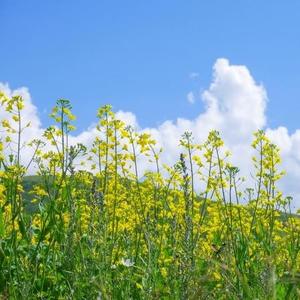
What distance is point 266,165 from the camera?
6238mm

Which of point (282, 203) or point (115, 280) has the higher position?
point (282, 203)

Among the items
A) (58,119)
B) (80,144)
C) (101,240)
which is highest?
(58,119)

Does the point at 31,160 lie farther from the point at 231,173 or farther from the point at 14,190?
the point at 231,173

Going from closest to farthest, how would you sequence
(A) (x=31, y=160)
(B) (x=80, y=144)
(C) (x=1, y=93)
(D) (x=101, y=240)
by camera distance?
(D) (x=101, y=240) < (B) (x=80, y=144) < (A) (x=31, y=160) < (C) (x=1, y=93)

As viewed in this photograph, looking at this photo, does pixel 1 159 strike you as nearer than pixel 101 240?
No

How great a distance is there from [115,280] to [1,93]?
2.20 metres

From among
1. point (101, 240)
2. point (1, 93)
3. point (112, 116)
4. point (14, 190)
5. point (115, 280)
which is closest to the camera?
point (101, 240)

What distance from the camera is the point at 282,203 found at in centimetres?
624

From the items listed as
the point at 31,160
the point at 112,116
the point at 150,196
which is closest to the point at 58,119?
the point at 31,160

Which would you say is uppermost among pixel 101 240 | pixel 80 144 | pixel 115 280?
pixel 80 144

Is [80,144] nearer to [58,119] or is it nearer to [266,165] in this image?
[58,119]

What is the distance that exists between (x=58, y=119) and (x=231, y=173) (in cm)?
178

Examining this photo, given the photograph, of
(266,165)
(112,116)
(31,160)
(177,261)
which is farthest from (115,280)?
(266,165)

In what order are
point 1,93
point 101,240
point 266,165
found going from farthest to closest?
1. point 266,165
2. point 1,93
3. point 101,240
